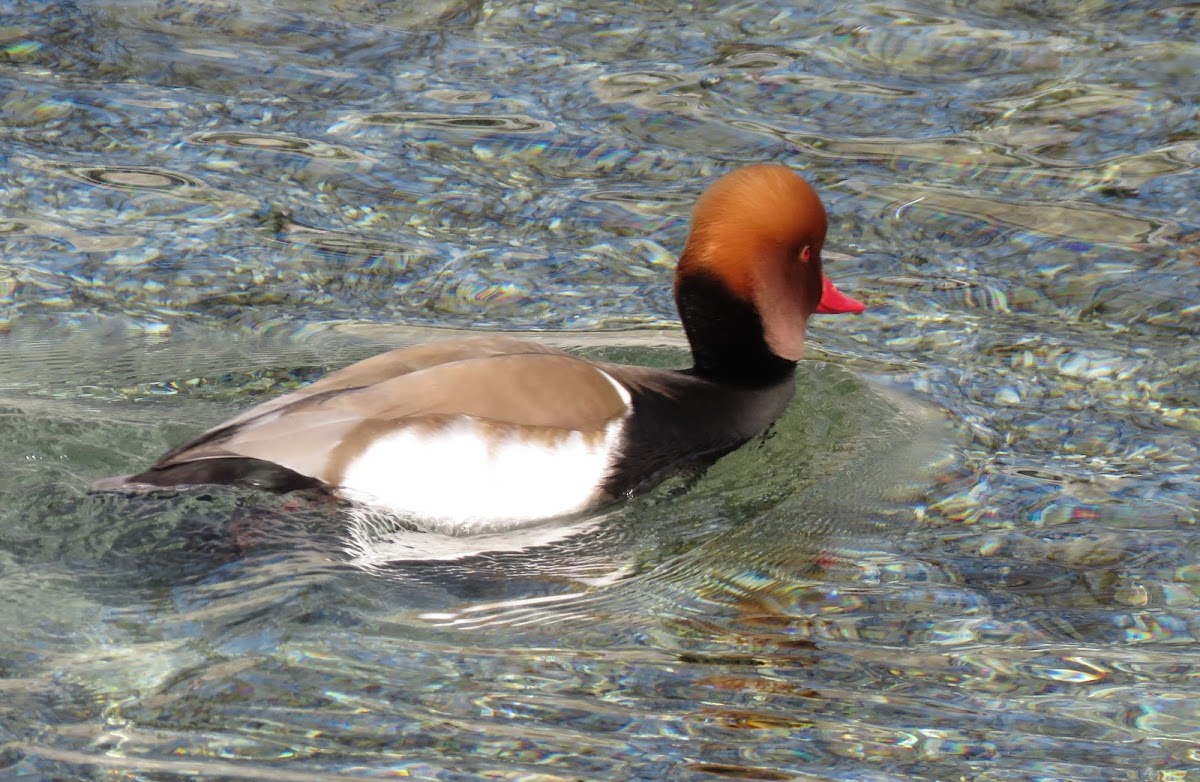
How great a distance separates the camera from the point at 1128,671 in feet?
12.4

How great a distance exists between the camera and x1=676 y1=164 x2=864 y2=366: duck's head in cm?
489

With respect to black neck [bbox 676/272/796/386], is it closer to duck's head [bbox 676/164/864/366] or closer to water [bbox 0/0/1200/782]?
duck's head [bbox 676/164/864/366]

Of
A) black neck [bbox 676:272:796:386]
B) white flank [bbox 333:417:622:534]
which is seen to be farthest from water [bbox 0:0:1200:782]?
black neck [bbox 676:272:796:386]

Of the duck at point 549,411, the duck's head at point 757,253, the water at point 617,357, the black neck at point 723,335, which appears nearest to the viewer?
the water at point 617,357

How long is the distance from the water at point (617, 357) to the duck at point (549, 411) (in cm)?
10

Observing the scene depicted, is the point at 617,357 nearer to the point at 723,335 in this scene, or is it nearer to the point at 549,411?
the point at 723,335

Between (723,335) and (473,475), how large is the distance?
1045 mm

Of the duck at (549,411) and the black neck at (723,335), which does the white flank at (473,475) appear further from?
the black neck at (723,335)

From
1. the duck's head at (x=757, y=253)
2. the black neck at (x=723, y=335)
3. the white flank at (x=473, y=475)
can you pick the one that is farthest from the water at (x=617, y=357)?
the duck's head at (x=757, y=253)

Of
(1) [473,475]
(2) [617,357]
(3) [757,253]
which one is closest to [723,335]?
(3) [757,253]

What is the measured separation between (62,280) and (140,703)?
2.93m

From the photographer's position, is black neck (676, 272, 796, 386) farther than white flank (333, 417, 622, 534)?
Yes

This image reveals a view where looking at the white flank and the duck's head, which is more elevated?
the duck's head

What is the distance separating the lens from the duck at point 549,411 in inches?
168
